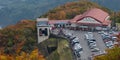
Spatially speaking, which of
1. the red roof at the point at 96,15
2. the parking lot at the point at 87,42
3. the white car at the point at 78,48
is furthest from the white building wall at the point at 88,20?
the white car at the point at 78,48

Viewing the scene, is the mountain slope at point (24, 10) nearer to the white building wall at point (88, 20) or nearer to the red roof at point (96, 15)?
the red roof at point (96, 15)

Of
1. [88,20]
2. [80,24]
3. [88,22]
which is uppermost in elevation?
[88,20]

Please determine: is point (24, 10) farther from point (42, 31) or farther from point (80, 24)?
point (42, 31)

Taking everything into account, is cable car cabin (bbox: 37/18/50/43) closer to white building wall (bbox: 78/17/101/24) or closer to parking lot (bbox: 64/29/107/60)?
parking lot (bbox: 64/29/107/60)

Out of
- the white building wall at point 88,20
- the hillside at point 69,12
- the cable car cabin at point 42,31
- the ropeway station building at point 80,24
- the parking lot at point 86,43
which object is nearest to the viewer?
the parking lot at point 86,43

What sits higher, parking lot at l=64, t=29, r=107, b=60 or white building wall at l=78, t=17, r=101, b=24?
white building wall at l=78, t=17, r=101, b=24

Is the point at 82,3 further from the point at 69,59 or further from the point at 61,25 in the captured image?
the point at 69,59

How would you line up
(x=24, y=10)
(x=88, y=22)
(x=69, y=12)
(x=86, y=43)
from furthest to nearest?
(x=24, y=10) < (x=69, y=12) < (x=88, y=22) < (x=86, y=43)

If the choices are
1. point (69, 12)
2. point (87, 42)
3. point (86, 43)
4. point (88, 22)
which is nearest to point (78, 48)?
point (86, 43)

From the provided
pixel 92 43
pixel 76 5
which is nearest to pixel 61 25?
pixel 92 43

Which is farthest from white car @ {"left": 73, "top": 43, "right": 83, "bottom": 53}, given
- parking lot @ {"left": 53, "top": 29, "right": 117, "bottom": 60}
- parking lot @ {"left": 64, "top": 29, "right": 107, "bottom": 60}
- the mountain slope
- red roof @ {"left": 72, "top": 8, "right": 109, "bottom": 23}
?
the mountain slope

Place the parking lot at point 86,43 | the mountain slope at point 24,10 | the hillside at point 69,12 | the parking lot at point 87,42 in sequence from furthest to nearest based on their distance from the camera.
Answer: the mountain slope at point 24,10
the hillside at point 69,12
the parking lot at point 87,42
the parking lot at point 86,43

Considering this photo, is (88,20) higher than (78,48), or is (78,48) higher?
(88,20)
